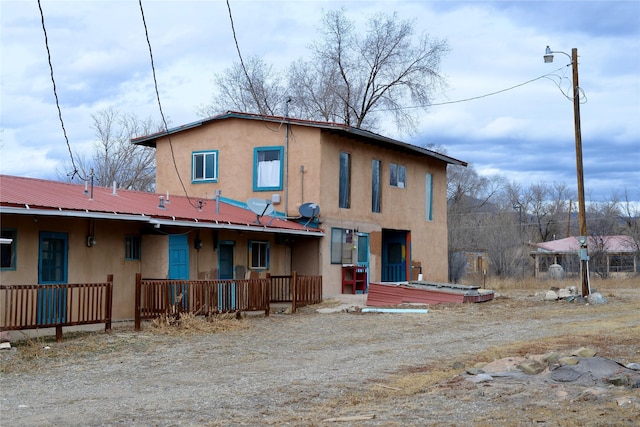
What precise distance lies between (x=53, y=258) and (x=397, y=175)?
1568 cm

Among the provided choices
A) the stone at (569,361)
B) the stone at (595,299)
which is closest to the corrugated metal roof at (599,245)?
the stone at (595,299)

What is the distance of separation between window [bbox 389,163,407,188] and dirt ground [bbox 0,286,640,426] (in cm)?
1028

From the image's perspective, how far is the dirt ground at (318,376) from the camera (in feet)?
27.4

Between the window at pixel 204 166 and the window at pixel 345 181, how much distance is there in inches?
170

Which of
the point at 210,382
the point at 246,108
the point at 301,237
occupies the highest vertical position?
the point at 246,108

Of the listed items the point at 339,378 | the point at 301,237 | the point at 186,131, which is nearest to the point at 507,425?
the point at 339,378

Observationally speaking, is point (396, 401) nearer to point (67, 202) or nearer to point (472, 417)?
point (472, 417)

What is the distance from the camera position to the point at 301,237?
25625 mm

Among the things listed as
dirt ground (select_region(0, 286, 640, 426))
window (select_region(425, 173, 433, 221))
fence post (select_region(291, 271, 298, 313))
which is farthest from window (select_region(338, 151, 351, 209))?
dirt ground (select_region(0, 286, 640, 426))

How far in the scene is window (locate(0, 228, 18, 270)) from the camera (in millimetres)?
15648

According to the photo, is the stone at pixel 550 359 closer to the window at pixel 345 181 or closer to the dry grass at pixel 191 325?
the dry grass at pixel 191 325

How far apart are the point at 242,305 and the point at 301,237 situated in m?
6.43

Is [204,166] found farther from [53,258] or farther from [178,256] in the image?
[53,258]

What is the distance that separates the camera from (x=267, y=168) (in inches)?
1033
